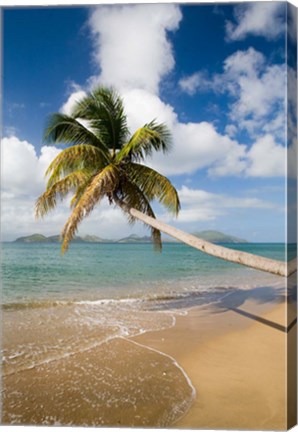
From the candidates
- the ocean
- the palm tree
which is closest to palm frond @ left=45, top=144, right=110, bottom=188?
the palm tree

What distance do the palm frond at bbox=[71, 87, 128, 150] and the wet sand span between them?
2.27 m

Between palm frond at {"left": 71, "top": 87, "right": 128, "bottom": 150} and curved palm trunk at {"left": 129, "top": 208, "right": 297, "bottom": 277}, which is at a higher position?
palm frond at {"left": 71, "top": 87, "right": 128, "bottom": 150}

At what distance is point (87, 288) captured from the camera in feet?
25.9

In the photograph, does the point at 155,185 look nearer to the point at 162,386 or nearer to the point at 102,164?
the point at 102,164

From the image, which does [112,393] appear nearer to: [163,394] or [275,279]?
[163,394]

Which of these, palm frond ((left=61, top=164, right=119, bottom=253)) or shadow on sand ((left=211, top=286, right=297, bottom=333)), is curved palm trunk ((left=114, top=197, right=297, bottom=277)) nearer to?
palm frond ((left=61, top=164, right=119, bottom=253))

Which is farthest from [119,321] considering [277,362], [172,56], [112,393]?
[172,56]

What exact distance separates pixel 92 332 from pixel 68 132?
2.33 metres

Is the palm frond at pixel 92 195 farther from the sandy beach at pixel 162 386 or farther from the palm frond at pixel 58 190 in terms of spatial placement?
the sandy beach at pixel 162 386

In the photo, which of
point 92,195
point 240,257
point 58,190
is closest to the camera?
point 240,257

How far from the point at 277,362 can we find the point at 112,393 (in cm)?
131

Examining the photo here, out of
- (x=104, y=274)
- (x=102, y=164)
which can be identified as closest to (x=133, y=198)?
(x=102, y=164)

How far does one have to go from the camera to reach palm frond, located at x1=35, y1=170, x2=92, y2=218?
3.47 meters

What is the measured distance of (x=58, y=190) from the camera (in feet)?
11.6
